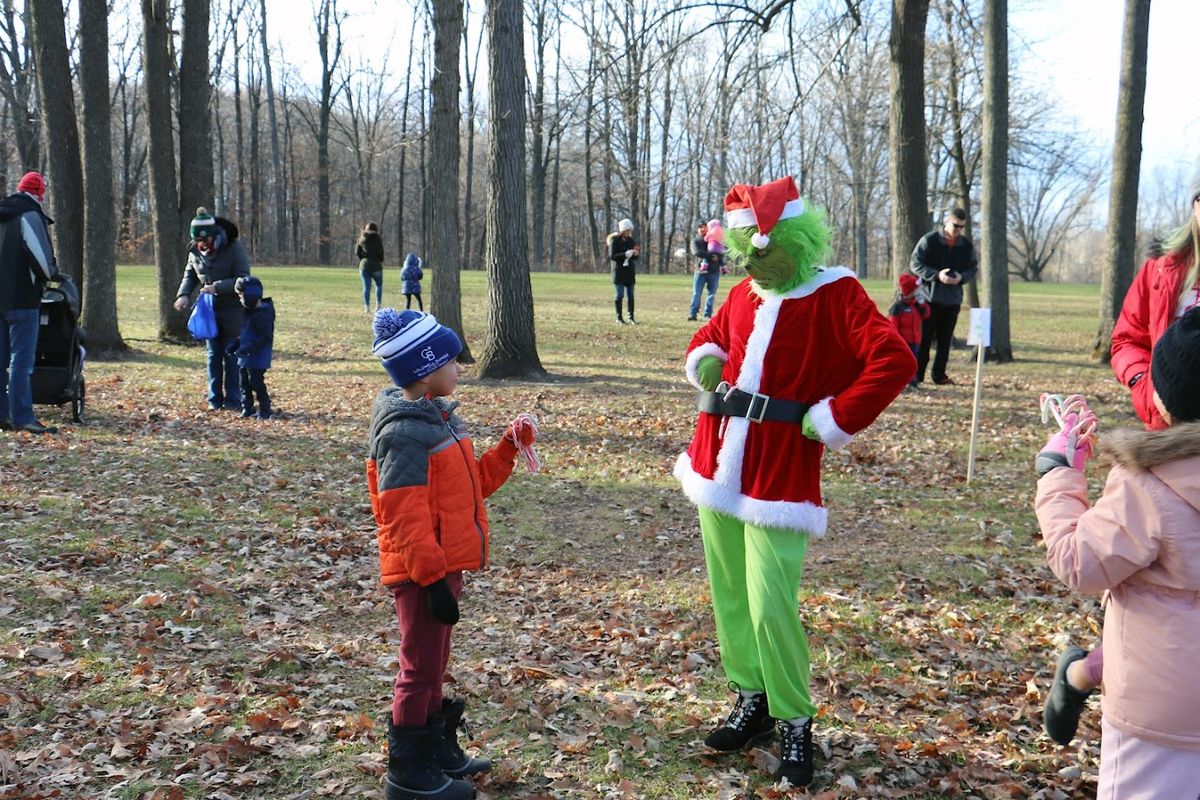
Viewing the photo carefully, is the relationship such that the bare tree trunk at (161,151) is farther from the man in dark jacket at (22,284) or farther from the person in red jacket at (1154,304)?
the person in red jacket at (1154,304)

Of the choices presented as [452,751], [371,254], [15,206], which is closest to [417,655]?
[452,751]

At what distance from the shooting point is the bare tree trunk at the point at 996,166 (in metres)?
14.1

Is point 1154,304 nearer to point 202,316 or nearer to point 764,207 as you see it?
point 764,207

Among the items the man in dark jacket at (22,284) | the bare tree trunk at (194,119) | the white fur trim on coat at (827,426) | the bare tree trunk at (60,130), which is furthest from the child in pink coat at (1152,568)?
the bare tree trunk at (194,119)

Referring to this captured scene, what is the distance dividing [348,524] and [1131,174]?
43.8ft

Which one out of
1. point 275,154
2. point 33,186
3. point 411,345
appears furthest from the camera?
point 275,154

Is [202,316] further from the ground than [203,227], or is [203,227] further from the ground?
[203,227]

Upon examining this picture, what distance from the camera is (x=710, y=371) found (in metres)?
4.08

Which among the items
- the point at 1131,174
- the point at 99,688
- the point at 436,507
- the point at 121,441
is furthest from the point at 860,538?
the point at 1131,174

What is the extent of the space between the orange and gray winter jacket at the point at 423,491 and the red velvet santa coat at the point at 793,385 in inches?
37.4

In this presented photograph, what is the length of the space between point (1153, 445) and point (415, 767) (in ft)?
8.74

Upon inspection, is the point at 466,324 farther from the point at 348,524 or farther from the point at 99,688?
the point at 99,688

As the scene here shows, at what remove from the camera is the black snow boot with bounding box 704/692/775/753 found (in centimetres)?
409

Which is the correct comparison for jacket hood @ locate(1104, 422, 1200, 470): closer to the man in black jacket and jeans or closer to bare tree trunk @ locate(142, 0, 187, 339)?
the man in black jacket and jeans
